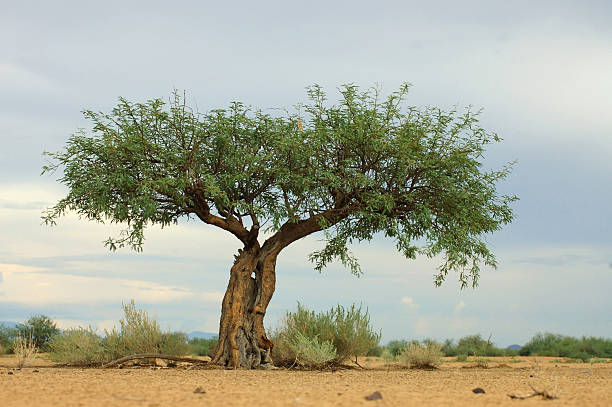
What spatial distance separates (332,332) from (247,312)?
267 centimetres

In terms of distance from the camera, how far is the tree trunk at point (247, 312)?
17.9 m

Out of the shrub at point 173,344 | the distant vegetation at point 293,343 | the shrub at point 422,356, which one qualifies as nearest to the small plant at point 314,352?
the distant vegetation at point 293,343

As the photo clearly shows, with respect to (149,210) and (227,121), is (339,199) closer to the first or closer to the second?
(227,121)

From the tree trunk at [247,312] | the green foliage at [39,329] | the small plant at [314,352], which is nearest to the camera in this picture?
the small plant at [314,352]

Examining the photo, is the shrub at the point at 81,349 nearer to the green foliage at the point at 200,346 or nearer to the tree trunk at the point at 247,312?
the tree trunk at the point at 247,312

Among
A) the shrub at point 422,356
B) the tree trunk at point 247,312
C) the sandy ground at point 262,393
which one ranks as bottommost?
the sandy ground at point 262,393

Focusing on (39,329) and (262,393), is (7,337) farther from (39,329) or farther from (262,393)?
(262,393)

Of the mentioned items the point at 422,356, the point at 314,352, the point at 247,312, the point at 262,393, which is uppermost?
the point at 247,312

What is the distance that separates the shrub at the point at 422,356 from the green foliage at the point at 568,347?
1317cm

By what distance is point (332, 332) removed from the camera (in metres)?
19.2

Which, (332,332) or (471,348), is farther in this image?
(471,348)

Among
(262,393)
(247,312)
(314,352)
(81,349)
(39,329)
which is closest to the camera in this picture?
(262,393)

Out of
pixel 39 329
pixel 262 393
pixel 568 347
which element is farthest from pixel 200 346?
pixel 262 393

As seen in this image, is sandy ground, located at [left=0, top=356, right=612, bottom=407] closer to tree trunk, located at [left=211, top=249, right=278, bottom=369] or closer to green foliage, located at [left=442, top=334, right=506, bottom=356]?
tree trunk, located at [left=211, top=249, right=278, bottom=369]
